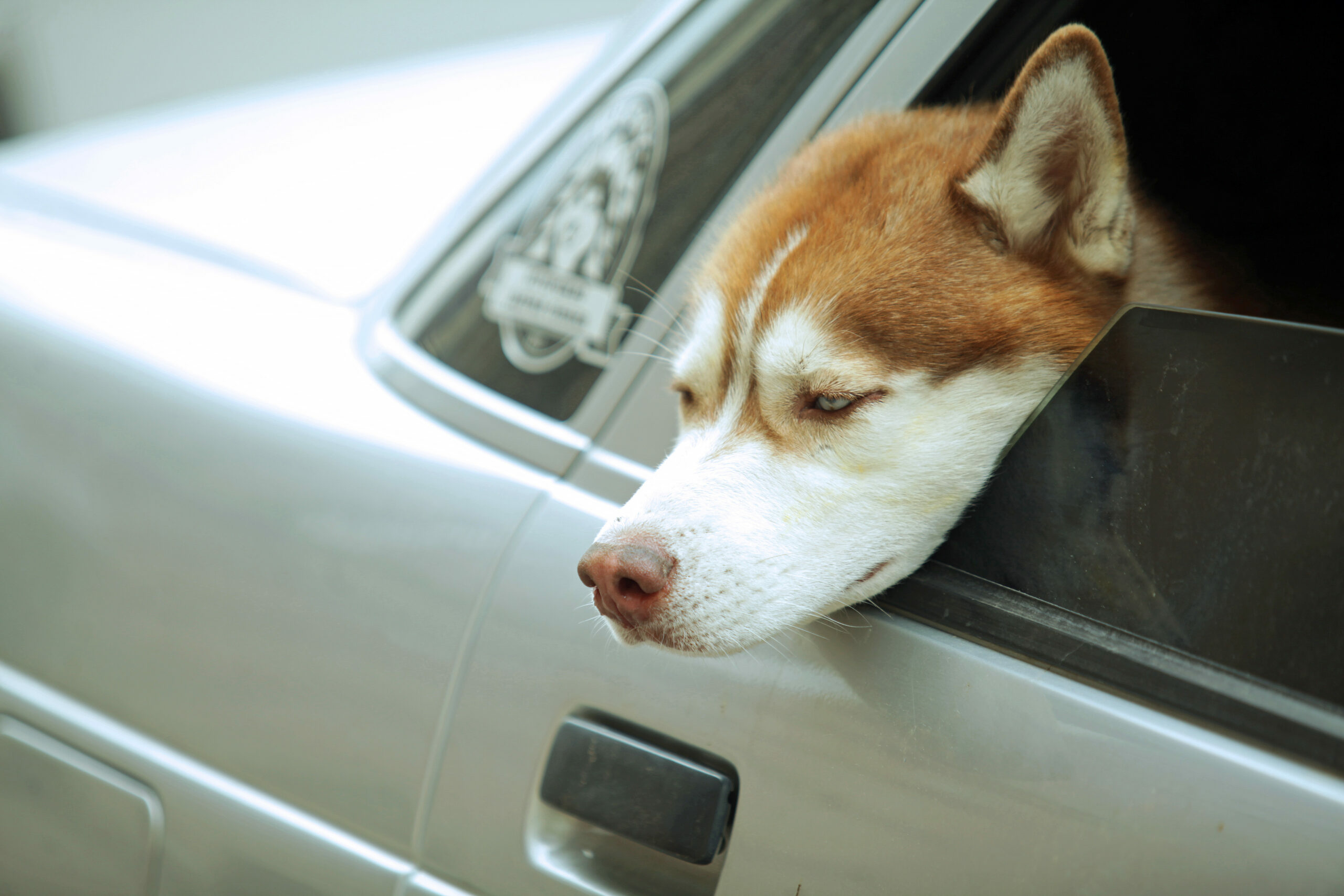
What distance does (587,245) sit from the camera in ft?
6.19

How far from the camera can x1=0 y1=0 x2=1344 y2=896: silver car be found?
1.04 m

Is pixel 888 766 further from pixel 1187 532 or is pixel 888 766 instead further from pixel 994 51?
pixel 994 51

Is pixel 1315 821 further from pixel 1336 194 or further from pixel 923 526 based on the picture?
pixel 1336 194

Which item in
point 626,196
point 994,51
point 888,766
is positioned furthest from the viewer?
point 626,196

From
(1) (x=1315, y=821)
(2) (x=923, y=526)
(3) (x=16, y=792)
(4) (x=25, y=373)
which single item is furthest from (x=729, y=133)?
(3) (x=16, y=792)

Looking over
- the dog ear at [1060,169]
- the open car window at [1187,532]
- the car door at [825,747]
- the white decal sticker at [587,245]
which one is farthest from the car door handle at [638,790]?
the dog ear at [1060,169]

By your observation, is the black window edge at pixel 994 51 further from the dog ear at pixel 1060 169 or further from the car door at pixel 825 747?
the dog ear at pixel 1060 169

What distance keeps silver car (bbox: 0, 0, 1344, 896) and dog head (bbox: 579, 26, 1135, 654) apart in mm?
88

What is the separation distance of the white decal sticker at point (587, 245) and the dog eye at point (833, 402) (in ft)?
1.55

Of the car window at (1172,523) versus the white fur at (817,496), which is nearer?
the car window at (1172,523)

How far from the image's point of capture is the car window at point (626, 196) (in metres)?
1.74

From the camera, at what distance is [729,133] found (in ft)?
5.81

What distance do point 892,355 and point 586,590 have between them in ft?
1.90

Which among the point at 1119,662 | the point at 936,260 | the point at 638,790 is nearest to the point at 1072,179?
the point at 936,260
